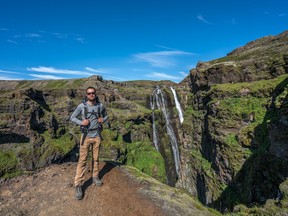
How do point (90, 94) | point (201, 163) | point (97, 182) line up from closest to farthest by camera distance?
point (90, 94) → point (97, 182) → point (201, 163)

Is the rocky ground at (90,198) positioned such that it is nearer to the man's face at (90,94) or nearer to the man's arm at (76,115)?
the man's arm at (76,115)

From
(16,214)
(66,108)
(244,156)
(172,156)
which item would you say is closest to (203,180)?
(244,156)

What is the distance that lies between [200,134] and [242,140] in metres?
20.2

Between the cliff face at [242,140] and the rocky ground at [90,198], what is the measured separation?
10.4m

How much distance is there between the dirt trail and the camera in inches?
322

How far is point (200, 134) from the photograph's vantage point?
49219 millimetres

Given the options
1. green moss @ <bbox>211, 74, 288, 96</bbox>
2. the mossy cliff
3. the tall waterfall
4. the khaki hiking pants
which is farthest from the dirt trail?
the tall waterfall

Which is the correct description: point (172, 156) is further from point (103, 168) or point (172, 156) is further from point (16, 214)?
point (16, 214)

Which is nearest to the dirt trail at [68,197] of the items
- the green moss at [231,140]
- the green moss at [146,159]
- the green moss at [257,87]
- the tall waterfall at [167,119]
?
the green moss at [231,140]

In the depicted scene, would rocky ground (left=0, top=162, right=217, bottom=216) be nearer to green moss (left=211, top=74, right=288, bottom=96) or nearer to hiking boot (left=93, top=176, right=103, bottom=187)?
hiking boot (left=93, top=176, right=103, bottom=187)

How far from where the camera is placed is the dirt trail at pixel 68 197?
8180mm

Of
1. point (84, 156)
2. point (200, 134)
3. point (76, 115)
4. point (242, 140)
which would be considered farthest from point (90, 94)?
point (200, 134)

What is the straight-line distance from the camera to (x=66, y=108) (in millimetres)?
68312

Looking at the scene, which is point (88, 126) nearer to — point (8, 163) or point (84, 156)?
point (84, 156)
